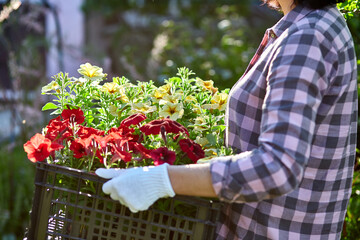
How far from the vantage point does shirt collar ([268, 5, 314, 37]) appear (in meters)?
1.15

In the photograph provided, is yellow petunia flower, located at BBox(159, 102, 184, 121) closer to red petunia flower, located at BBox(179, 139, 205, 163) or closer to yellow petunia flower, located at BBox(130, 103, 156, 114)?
yellow petunia flower, located at BBox(130, 103, 156, 114)

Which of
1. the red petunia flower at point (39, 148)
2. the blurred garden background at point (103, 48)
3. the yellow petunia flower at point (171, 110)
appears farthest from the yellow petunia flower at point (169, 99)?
the blurred garden background at point (103, 48)

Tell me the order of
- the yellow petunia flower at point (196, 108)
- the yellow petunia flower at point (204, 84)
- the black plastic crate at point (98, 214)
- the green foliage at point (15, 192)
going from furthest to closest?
the green foliage at point (15, 192)
the yellow petunia flower at point (204, 84)
the yellow petunia flower at point (196, 108)
the black plastic crate at point (98, 214)

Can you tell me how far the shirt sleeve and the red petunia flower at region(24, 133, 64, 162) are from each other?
1.31 ft

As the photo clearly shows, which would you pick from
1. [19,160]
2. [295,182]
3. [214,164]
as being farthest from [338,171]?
[19,160]

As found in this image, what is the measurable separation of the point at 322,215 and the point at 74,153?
63cm

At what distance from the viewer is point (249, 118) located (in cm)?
116

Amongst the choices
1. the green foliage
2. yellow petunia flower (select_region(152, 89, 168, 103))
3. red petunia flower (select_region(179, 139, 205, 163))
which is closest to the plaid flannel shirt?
red petunia flower (select_region(179, 139, 205, 163))

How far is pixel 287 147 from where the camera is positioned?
3.14 ft

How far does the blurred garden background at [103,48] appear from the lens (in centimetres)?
323

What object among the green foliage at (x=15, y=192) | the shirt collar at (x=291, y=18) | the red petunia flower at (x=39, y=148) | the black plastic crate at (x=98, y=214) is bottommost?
the green foliage at (x=15, y=192)

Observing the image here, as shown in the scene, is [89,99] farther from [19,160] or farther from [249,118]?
[19,160]

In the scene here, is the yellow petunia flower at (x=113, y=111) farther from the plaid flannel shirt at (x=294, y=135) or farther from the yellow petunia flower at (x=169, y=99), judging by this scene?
the plaid flannel shirt at (x=294, y=135)

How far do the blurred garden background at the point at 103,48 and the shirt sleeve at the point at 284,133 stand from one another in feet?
2.72
